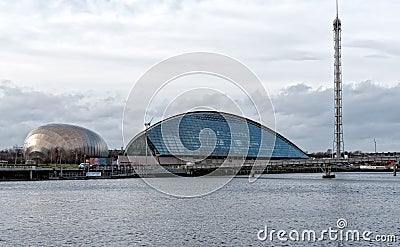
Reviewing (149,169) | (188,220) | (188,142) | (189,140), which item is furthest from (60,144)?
(188,220)

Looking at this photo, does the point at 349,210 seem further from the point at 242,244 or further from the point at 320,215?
the point at 242,244

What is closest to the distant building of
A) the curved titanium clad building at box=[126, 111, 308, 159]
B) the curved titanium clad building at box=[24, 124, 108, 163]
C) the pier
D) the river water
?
the curved titanium clad building at box=[126, 111, 308, 159]

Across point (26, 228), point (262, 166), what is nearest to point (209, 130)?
point (262, 166)

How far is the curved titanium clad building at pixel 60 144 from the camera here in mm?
154250

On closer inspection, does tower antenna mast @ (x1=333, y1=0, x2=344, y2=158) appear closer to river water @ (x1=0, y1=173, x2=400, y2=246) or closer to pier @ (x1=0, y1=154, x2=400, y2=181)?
pier @ (x1=0, y1=154, x2=400, y2=181)

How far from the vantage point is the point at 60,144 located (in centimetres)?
15525

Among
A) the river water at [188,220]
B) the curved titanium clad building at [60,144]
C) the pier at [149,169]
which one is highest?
the curved titanium clad building at [60,144]

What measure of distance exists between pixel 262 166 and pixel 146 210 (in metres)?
79.1

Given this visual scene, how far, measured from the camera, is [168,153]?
6816 inches

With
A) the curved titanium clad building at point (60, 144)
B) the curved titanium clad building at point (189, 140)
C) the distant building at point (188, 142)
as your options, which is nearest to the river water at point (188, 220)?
the curved titanium clad building at point (60, 144)

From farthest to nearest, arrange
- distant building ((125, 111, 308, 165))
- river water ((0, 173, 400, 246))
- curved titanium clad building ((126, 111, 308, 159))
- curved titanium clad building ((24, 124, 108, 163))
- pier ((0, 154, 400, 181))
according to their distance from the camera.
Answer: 1. curved titanium clad building ((126, 111, 308, 159))
2. distant building ((125, 111, 308, 165))
3. curved titanium clad building ((24, 124, 108, 163))
4. pier ((0, 154, 400, 181))
5. river water ((0, 173, 400, 246))

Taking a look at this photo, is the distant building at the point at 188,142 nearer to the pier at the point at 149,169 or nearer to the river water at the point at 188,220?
the pier at the point at 149,169

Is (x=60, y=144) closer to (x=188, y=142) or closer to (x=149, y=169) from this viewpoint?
(x=149, y=169)

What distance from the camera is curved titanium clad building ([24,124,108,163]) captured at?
154250 millimetres
